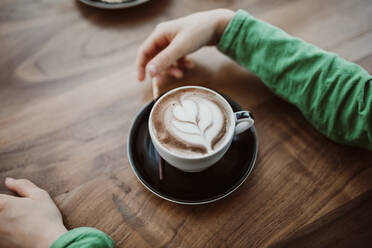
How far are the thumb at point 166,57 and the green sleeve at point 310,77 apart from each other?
0.46 ft

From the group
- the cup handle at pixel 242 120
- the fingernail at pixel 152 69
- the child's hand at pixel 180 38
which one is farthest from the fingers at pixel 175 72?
the cup handle at pixel 242 120

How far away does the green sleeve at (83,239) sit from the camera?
0.53m

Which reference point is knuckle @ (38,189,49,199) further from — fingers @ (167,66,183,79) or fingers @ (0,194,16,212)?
fingers @ (167,66,183,79)

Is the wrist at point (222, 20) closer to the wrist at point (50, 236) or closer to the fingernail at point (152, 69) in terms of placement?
the fingernail at point (152, 69)

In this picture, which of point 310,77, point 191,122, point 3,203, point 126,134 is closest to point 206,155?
point 191,122

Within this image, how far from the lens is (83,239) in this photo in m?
0.54

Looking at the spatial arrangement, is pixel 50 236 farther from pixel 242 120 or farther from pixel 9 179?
pixel 242 120

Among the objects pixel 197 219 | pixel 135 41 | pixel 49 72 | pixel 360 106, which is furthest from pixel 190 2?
pixel 197 219

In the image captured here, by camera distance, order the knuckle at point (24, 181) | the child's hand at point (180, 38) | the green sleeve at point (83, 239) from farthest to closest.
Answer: the child's hand at point (180, 38) < the knuckle at point (24, 181) < the green sleeve at point (83, 239)

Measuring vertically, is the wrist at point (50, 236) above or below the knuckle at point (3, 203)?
below

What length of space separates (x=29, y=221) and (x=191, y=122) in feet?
1.46

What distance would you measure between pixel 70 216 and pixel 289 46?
2.43 feet

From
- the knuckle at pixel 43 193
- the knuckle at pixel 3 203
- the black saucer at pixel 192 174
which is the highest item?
the black saucer at pixel 192 174

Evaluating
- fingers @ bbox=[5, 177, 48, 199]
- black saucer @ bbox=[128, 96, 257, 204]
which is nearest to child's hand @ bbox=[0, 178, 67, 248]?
fingers @ bbox=[5, 177, 48, 199]
